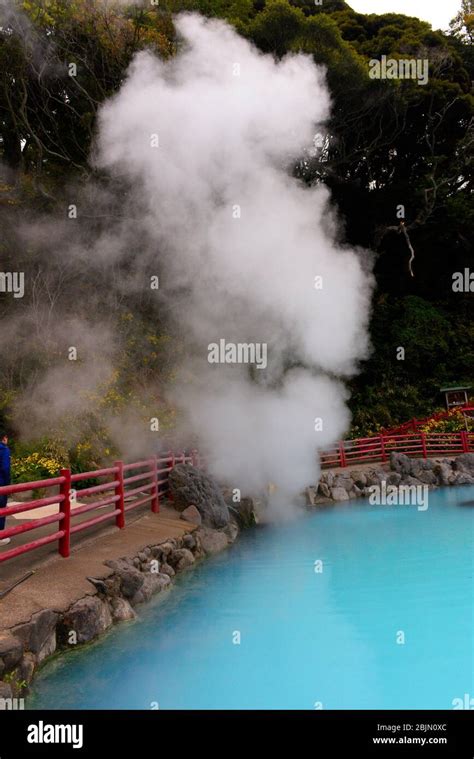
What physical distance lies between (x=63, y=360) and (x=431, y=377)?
1378 cm

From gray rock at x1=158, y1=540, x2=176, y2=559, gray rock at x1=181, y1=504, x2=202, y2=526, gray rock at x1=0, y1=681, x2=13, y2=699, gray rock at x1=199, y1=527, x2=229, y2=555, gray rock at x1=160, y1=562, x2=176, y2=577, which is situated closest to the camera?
gray rock at x1=0, y1=681, x2=13, y2=699

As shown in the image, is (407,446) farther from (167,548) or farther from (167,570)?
(167,570)

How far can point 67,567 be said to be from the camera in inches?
226

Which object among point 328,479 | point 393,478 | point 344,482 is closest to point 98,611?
point 328,479

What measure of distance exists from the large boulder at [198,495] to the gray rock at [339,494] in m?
4.08

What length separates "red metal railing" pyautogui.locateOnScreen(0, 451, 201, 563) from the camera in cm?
526

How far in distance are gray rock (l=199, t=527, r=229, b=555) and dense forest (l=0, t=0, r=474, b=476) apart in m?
2.78

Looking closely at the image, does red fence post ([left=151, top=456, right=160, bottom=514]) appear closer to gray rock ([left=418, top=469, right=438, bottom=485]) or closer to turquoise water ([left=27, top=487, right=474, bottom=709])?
turquoise water ([left=27, top=487, right=474, bottom=709])

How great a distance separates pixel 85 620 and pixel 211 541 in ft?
12.3

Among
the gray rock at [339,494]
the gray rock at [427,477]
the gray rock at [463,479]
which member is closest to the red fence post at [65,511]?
the gray rock at [339,494]

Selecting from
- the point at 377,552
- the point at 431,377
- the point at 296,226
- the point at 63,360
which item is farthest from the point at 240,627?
the point at 431,377

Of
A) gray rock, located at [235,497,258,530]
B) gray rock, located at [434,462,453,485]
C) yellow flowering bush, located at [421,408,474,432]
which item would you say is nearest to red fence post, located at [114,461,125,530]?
gray rock, located at [235,497,258,530]

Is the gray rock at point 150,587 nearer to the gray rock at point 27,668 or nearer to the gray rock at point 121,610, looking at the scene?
the gray rock at point 121,610

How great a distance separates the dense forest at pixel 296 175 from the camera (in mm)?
12641
